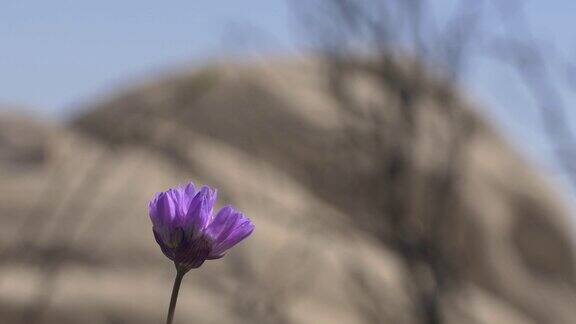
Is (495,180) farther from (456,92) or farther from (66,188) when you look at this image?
(456,92)

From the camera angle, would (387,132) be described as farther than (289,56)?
No

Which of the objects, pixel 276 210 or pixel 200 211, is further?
pixel 276 210

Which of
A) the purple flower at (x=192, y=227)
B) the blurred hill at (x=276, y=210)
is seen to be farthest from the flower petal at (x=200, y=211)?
the blurred hill at (x=276, y=210)

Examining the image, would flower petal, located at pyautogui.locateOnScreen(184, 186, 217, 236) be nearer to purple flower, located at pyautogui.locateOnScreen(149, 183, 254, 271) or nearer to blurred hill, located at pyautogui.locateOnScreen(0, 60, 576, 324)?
purple flower, located at pyautogui.locateOnScreen(149, 183, 254, 271)

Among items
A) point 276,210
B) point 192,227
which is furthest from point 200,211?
point 276,210

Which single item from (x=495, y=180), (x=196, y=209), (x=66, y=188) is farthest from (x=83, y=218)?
(x=196, y=209)

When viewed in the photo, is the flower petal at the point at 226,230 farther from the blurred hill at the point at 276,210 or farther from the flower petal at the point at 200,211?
the blurred hill at the point at 276,210

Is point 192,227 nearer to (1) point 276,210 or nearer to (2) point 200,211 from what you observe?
(2) point 200,211

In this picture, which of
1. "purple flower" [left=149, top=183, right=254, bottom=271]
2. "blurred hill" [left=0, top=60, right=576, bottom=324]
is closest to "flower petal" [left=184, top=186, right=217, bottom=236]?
"purple flower" [left=149, top=183, right=254, bottom=271]

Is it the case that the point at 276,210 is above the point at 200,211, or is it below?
above
